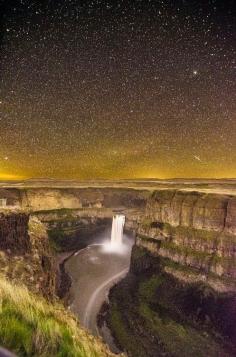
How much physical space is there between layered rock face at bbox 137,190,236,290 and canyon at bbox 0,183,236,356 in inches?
5.7

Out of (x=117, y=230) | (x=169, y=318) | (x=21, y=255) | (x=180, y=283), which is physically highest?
(x=21, y=255)

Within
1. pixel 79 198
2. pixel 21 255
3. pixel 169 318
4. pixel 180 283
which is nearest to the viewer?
pixel 21 255

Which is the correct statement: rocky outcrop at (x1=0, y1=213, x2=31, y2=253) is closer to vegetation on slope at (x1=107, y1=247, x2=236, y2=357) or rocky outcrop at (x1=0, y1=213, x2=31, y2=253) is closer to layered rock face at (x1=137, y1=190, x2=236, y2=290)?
vegetation on slope at (x1=107, y1=247, x2=236, y2=357)

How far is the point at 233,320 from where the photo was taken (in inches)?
1543

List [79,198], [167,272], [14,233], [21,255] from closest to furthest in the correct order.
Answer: [21,255]
[14,233]
[167,272]
[79,198]

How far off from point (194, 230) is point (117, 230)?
1429 inches

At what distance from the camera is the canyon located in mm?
31672

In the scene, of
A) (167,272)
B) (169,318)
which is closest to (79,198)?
(167,272)

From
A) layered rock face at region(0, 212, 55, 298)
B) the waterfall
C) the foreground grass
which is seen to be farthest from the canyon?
the foreground grass

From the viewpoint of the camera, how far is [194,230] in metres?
54.4

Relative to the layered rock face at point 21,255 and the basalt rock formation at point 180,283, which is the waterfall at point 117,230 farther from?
the layered rock face at point 21,255

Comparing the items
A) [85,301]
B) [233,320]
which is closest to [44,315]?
[233,320]

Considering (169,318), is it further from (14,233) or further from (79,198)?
(79,198)

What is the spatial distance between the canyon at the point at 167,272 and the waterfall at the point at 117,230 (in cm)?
1123
